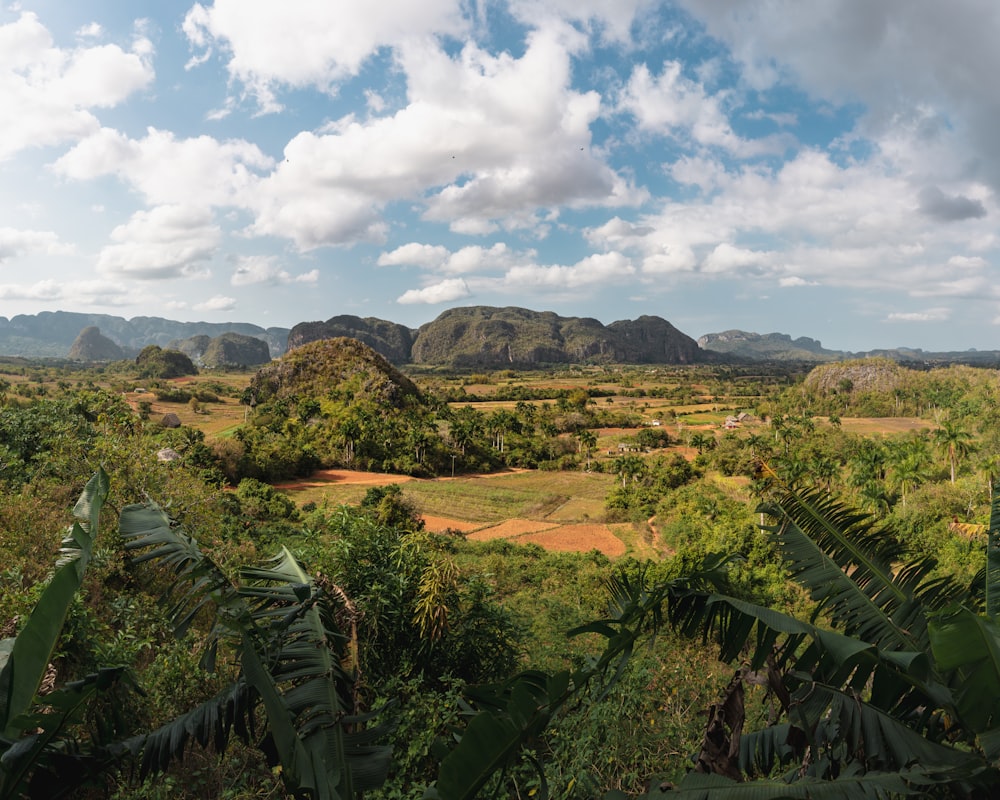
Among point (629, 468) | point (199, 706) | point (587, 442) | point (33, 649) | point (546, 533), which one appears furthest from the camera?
point (587, 442)

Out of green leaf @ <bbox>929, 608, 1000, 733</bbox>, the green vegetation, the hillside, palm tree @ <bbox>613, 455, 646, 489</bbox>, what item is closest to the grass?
palm tree @ <bbox>613, 455, 646, 489</bbox>

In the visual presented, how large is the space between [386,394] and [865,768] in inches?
2252

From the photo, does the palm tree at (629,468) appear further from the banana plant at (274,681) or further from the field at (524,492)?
the banana plant at (274,681)

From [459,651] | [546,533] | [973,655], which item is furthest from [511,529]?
[973,655]

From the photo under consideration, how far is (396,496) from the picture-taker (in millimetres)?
26188

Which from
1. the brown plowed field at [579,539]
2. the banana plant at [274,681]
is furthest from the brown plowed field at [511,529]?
the banana plant at [274,681]

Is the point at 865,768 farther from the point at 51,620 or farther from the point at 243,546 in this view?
the point at 243,546

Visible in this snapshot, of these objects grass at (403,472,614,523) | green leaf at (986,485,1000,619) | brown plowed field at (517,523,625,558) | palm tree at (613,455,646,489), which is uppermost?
green leaf at (986,485,1000,619)

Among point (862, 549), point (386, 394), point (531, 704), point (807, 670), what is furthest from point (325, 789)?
point (386, 394)

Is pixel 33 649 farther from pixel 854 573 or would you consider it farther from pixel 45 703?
pixel 854 573

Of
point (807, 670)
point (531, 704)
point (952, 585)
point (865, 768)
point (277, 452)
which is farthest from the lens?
point (277, 452)

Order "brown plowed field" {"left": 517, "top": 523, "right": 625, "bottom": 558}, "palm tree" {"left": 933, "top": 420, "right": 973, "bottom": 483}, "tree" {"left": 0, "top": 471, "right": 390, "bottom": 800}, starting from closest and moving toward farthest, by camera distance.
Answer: "tree" {"left": 0, "top": 471, "right": 390, "bottom": 800} → "brown plowed field" {"left": 517, "top": 523, "right": 625, "bottom": 558} → "palm tree" {"left": 933, "top": 420, "right": 973, "bottom": 483}

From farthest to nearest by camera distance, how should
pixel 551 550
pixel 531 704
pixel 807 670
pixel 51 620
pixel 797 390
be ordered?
pixel 797 390 < pixel 551 550 < pixel 807 670 < pixel 51 620 < pixel 531 704

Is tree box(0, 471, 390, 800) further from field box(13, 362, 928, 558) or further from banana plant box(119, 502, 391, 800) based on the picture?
field box(13, 362, 928, 558)
